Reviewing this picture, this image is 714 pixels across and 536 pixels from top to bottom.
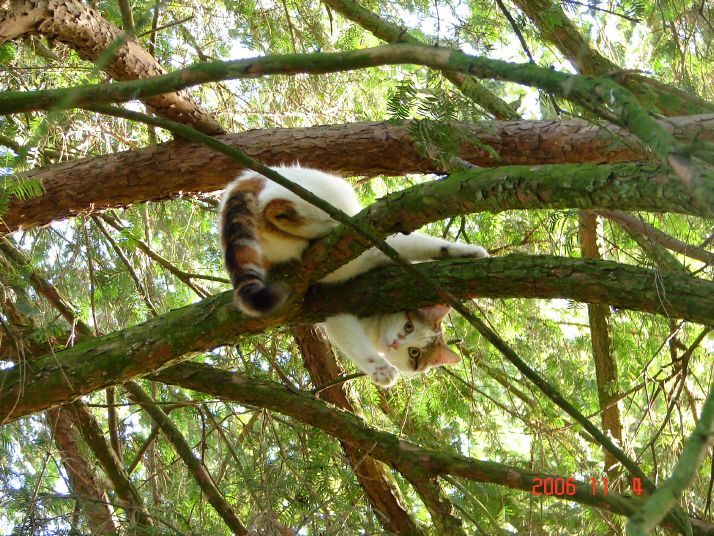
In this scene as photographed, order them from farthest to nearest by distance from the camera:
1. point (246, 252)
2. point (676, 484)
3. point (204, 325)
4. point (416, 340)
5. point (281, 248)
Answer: point (416, 340) < point (281, 248) < point (204, 325) < point (246, 252) < point (676, 484)

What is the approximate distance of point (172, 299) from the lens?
5723mm

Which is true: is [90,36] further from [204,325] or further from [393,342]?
[393,342]

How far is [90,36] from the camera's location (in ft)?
13.1

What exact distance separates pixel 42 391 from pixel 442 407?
2486mm

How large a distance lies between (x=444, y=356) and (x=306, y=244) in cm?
128

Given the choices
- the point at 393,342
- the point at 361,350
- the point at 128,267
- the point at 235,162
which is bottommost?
the point at 361,350

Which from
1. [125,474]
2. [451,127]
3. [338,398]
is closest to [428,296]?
[451,127]

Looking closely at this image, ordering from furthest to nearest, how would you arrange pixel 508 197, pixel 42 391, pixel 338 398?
pixel 338 398
pixel 42 391
pixel 508 197

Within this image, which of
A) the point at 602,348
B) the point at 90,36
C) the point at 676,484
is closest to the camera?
the point at 676,484

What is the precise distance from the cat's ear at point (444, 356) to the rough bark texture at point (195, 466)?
1.45 m

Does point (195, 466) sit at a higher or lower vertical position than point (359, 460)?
higher

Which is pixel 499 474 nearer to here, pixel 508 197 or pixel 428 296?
pixel 428 296

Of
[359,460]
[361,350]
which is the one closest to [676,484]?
[359,460]

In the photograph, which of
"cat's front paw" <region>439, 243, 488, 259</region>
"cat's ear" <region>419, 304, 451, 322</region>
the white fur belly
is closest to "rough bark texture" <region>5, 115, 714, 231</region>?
"cat's front paw" <region>439, 243, 488, 259</region>
